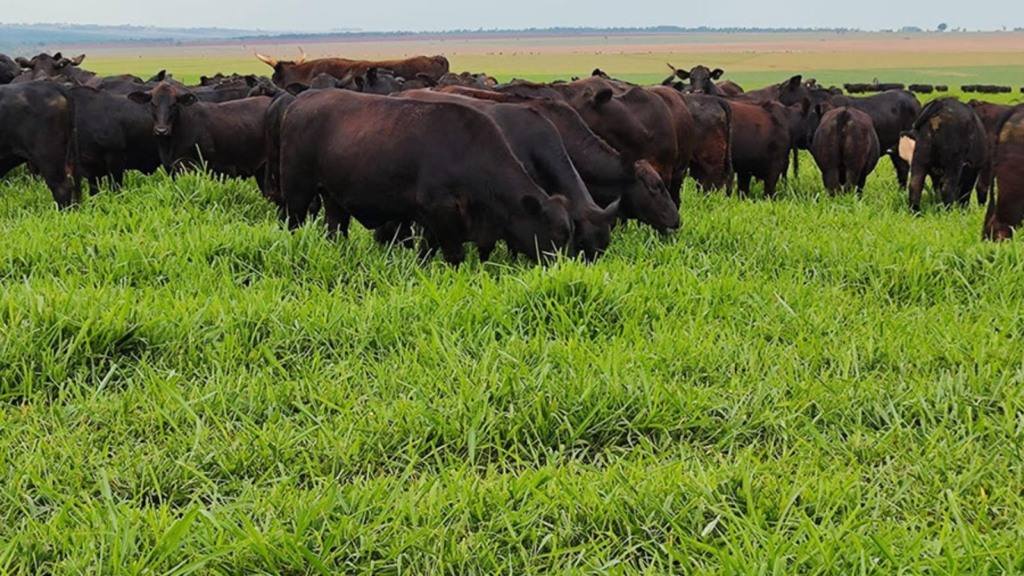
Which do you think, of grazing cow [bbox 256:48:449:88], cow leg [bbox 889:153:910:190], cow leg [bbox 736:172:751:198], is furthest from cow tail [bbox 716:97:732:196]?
grazing cow [bbox 256:48:449:88]

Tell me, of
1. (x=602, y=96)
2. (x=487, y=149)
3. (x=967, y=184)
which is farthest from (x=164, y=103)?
(x=967, y=184)

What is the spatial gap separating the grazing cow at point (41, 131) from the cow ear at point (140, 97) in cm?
141

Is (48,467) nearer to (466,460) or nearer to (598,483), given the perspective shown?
(466,460)

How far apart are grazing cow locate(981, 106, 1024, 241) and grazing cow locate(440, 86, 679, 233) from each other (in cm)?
232

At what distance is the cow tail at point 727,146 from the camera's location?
33.2ft

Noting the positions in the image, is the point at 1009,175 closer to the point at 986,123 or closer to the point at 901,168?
the point at 986,123

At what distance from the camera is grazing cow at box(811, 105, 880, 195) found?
1052cm

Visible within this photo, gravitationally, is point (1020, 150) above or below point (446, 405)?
above

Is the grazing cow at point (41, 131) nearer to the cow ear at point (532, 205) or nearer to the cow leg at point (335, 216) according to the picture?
the cow leg at point (335, 216)

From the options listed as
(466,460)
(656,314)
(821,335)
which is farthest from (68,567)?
(821,335)

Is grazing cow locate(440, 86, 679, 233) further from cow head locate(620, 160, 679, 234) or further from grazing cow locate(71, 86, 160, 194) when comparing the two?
grazing cow locate(71, 86, 160, 194)

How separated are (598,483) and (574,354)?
3.64ft

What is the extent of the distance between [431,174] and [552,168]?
0.88 metres

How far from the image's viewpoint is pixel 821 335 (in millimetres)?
4727
